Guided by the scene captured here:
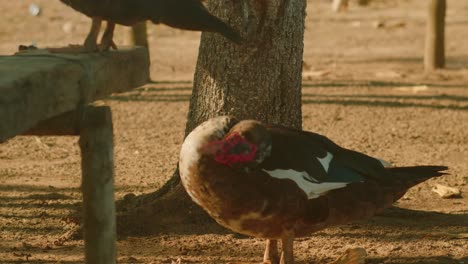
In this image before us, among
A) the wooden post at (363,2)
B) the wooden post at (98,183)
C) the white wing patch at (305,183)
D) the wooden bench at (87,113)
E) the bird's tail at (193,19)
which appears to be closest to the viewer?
the wooden bench at (87,113)

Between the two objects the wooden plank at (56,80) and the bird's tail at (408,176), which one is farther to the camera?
the bird's tail at (408,176)

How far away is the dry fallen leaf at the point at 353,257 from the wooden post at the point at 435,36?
6.56m

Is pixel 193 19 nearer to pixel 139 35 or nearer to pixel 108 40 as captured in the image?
pixel 108 40

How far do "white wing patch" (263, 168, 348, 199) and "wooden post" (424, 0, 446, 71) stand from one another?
22.4ft

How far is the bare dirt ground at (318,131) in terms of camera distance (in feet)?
17.8

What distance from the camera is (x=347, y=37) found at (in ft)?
47.1

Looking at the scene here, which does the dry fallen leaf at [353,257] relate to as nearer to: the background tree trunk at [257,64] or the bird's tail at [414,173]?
the bird's tail at [414,173]

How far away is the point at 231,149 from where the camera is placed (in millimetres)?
4258

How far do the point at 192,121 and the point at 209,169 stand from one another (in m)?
1.49

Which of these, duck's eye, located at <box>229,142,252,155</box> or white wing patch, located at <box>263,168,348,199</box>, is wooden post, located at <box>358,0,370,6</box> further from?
duck's eye, located at <box>229,142,252,155</box>

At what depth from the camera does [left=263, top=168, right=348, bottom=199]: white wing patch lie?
14.6 ft

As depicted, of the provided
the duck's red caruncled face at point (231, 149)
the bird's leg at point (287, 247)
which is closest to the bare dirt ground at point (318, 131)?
the bird's leg at point (287, 247)

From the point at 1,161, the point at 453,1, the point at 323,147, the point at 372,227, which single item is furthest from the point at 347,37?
→ the point at 323,147

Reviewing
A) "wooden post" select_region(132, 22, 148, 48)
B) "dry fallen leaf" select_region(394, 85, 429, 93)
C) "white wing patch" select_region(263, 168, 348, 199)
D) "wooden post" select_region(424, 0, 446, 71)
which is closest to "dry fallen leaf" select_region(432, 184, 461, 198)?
"white wing patch" select_region(263, 168, 348, 199)
